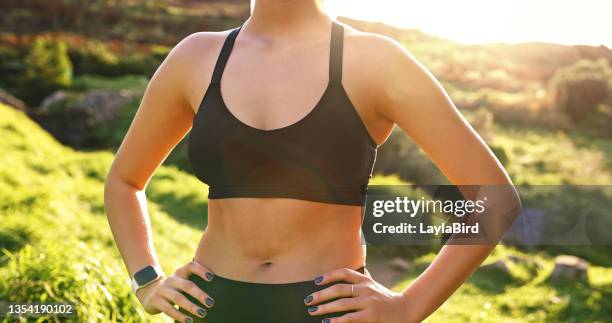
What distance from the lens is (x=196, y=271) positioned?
6.25 ft

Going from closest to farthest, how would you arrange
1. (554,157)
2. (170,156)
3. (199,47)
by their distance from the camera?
(199,47)
(170,156)
(554,157)

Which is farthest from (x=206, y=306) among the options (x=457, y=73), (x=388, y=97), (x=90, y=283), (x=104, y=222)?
(x=457, y=73)

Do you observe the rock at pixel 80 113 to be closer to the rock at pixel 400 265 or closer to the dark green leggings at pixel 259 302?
the rock at pixel 400 265

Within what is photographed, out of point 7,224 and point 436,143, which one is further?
point 7,224

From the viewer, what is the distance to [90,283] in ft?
21.1

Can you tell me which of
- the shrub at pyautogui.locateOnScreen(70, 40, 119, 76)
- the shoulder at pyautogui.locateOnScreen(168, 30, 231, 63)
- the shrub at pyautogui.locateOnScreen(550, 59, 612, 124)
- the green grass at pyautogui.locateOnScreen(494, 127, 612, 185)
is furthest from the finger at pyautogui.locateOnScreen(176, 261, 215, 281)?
the shrub at pyautogui.locateOnScreen(550, 59, 612, 124)

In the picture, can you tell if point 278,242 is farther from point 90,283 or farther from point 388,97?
point 90,283

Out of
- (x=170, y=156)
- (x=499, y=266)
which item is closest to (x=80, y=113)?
(x=170, y=156)

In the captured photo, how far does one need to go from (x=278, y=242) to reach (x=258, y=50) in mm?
574

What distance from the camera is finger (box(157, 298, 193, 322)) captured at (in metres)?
1.96

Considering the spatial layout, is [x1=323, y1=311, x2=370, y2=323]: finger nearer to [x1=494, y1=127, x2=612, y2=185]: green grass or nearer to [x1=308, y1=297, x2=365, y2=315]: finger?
[x1=308, y1=297, x2=365, y2=315]: finger

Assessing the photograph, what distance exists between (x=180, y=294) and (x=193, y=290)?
0.07 m

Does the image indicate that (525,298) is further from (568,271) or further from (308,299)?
(308,299)

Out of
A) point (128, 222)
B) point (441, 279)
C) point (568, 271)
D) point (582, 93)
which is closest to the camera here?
point (441, 279)
